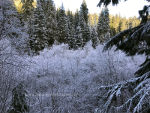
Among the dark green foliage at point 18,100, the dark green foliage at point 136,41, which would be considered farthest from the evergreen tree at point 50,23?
the dark green foliage at point 136,41

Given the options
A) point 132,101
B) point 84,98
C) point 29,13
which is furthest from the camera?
point 29,13

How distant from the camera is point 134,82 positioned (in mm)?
2715

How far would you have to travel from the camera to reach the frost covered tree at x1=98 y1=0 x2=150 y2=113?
2193 mm

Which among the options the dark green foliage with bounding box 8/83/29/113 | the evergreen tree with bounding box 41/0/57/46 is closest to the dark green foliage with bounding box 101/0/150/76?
the dark green foliage with bounding box 8/83/29/113

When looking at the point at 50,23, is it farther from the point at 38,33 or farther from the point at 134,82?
the point at 134,82

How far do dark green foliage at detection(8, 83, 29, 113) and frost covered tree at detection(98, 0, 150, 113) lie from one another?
94.4 inches

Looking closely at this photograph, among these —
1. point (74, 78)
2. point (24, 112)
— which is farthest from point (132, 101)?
point (74, 78)

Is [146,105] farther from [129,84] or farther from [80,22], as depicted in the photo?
[80,22]

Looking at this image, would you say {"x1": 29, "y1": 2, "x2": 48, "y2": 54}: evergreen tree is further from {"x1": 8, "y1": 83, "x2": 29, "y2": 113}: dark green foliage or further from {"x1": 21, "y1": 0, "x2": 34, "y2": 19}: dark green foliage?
{"x1": 8, "y1": 83, "x2": 29, "y2": 113}: dark green foliage

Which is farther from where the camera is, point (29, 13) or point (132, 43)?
point (29, 13)

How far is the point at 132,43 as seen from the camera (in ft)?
10.6

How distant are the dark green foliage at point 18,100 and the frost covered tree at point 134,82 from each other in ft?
7.87

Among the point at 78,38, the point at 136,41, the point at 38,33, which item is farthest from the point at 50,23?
the point at 136,41

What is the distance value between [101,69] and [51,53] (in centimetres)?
731
